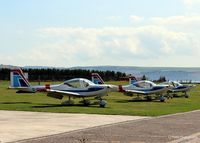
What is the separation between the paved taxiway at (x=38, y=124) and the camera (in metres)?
16.5

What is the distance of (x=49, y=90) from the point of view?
34.5m

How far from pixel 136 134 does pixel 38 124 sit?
4.53 meters

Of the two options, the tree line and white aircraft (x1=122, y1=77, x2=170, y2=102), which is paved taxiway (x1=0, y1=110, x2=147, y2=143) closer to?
white aircraft (x1=122, y1=77, x2=170, y2=102)

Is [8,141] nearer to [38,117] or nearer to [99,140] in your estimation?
[99,140]

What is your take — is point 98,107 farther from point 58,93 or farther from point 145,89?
point 145,89

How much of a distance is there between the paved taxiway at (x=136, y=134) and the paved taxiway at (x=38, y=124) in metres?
0.73

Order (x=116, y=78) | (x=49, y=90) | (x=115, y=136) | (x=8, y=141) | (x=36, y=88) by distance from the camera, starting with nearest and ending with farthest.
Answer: (x=8, y=141) → (x=115, y=136) → (x=49, y=90) → (x=36, y=88) → (x=116, y=78)

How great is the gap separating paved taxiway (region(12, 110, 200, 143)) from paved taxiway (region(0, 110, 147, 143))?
28.6 inches

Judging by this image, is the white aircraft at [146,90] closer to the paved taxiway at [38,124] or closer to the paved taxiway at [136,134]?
the paved taxiway at [38,124]

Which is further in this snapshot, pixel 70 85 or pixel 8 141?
pixel 70 85

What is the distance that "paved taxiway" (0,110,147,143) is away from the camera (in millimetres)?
16500

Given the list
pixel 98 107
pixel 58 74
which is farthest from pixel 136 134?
pixel 58 74

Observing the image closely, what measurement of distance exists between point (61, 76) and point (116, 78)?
13.8 m

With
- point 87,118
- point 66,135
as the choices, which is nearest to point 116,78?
point 87,118
